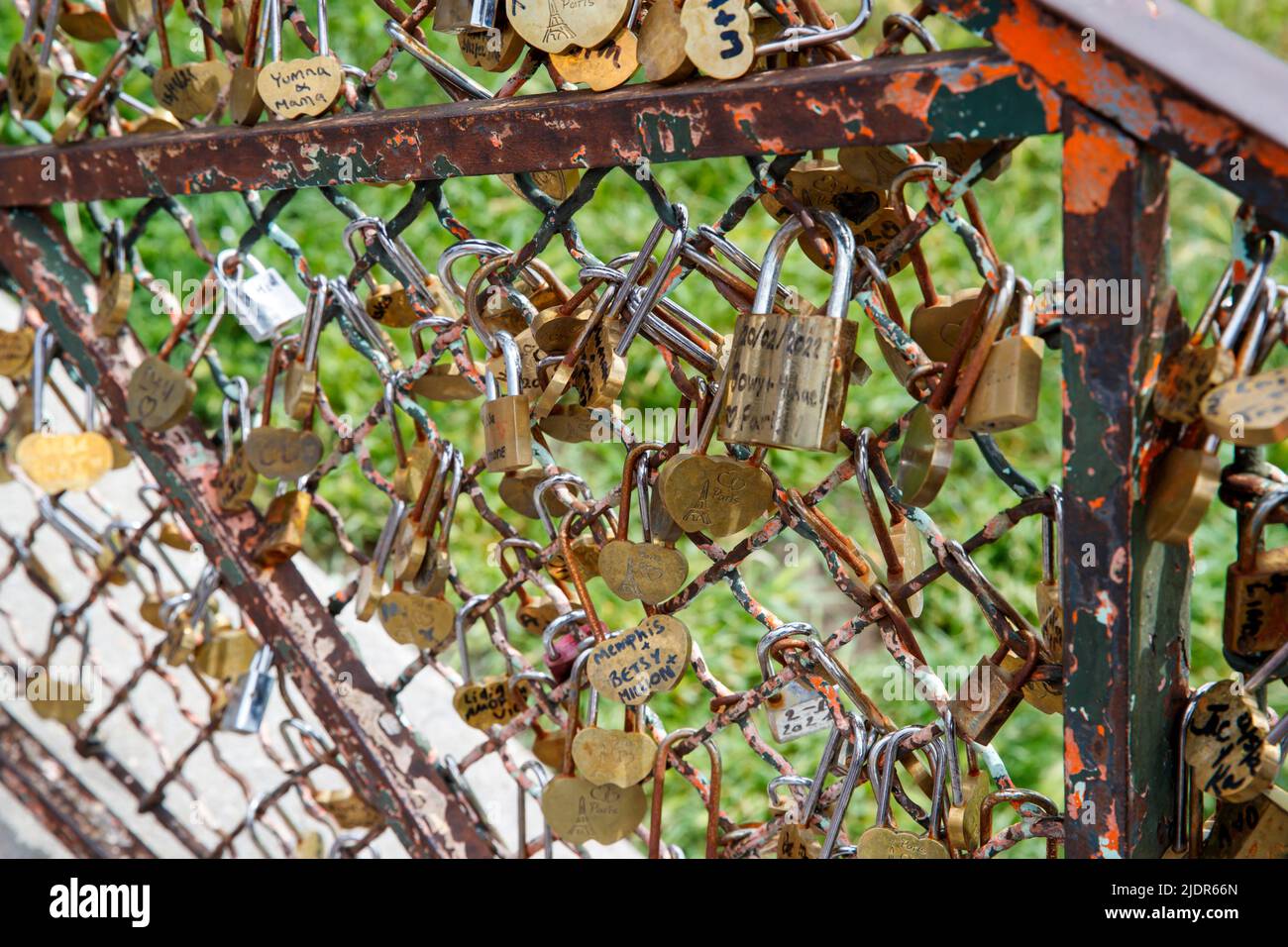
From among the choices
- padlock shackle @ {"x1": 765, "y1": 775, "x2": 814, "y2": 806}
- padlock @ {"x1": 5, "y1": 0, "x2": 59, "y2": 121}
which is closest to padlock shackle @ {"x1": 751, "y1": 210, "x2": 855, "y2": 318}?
padlock shackle @ {"x1": 765, "y1": 775, "x2": 814, "y2": 806}

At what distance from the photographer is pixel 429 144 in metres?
0.88

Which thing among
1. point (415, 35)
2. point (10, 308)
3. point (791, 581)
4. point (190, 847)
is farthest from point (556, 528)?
point (10, 308)

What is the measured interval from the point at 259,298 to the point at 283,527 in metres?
0.21

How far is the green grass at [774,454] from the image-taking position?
2.29 meters

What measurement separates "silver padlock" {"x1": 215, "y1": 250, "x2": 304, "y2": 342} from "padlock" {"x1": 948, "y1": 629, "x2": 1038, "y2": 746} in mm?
680

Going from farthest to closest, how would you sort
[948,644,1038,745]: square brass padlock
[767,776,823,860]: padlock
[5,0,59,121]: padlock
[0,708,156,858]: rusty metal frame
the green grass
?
the green grass
[0,708,156,858]: rusty metal frame
[5,0,59,121]: padlock
[767,776,823,860]: padlock
[948,644,1038,745]: square brass padlock

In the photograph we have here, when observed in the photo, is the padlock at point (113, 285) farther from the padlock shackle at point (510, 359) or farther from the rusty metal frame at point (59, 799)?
the rusty metal frame at point (59, 799)

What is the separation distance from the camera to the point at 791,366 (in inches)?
29.2

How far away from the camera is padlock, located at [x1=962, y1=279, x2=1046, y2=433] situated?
2.29 feet

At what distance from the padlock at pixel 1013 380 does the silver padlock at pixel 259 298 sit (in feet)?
2.22

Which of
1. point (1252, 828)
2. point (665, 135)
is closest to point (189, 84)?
point (665, 135)

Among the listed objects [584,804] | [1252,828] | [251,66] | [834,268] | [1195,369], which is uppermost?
[251,66]

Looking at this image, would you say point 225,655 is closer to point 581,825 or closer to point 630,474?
point 581,825

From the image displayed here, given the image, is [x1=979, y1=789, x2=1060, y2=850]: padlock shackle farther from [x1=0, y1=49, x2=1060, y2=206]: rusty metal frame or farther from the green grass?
the green grass
